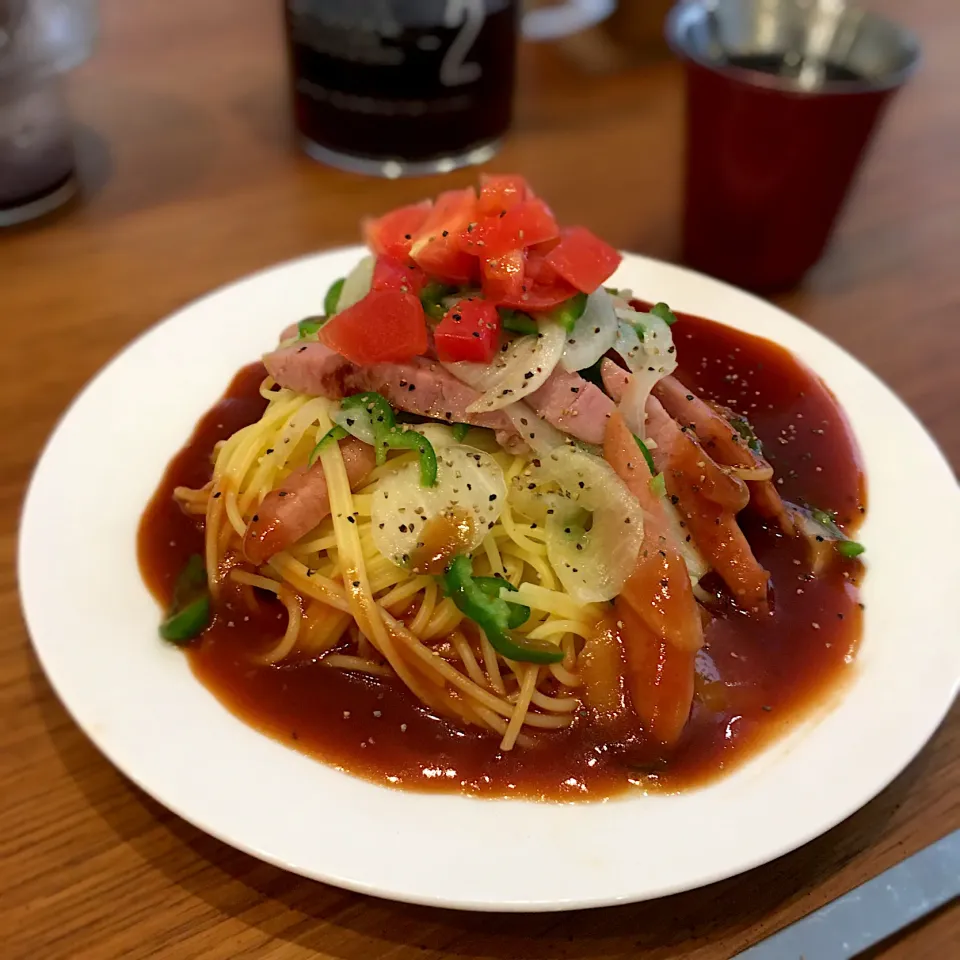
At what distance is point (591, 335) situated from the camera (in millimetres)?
2201

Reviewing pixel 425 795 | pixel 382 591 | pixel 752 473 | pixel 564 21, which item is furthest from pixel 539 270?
pixel 564 21

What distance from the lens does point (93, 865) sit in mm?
1868

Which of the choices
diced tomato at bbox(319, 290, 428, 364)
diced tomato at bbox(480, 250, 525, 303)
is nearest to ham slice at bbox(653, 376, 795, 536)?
diced tomato at bbox(480, 250, 525, 303)

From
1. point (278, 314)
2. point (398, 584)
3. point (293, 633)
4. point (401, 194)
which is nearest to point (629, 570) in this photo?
point (398, 584)

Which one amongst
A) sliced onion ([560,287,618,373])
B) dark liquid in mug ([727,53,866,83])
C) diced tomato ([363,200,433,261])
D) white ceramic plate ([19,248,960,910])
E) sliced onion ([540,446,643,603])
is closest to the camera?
white ceramic plate ([19,248,960,910])

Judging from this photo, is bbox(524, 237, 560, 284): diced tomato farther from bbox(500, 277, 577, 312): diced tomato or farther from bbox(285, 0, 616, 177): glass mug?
bbox(285, 0, 616, 177): glass mug

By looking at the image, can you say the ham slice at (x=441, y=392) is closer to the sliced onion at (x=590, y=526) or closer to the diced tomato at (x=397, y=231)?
the sliced onion at (x=590, y=526)

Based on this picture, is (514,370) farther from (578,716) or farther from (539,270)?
(578,716)

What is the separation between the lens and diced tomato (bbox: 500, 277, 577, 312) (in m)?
2.14

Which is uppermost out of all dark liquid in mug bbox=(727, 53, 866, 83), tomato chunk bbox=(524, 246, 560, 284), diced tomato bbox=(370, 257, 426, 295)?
dark liquid in mug bbox=(727, 53, 866, 83)

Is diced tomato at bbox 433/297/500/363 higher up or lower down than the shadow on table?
higher up

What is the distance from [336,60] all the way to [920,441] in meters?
2.58

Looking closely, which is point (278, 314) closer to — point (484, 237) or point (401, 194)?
point (484, 237)

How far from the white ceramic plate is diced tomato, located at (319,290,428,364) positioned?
666 mm
